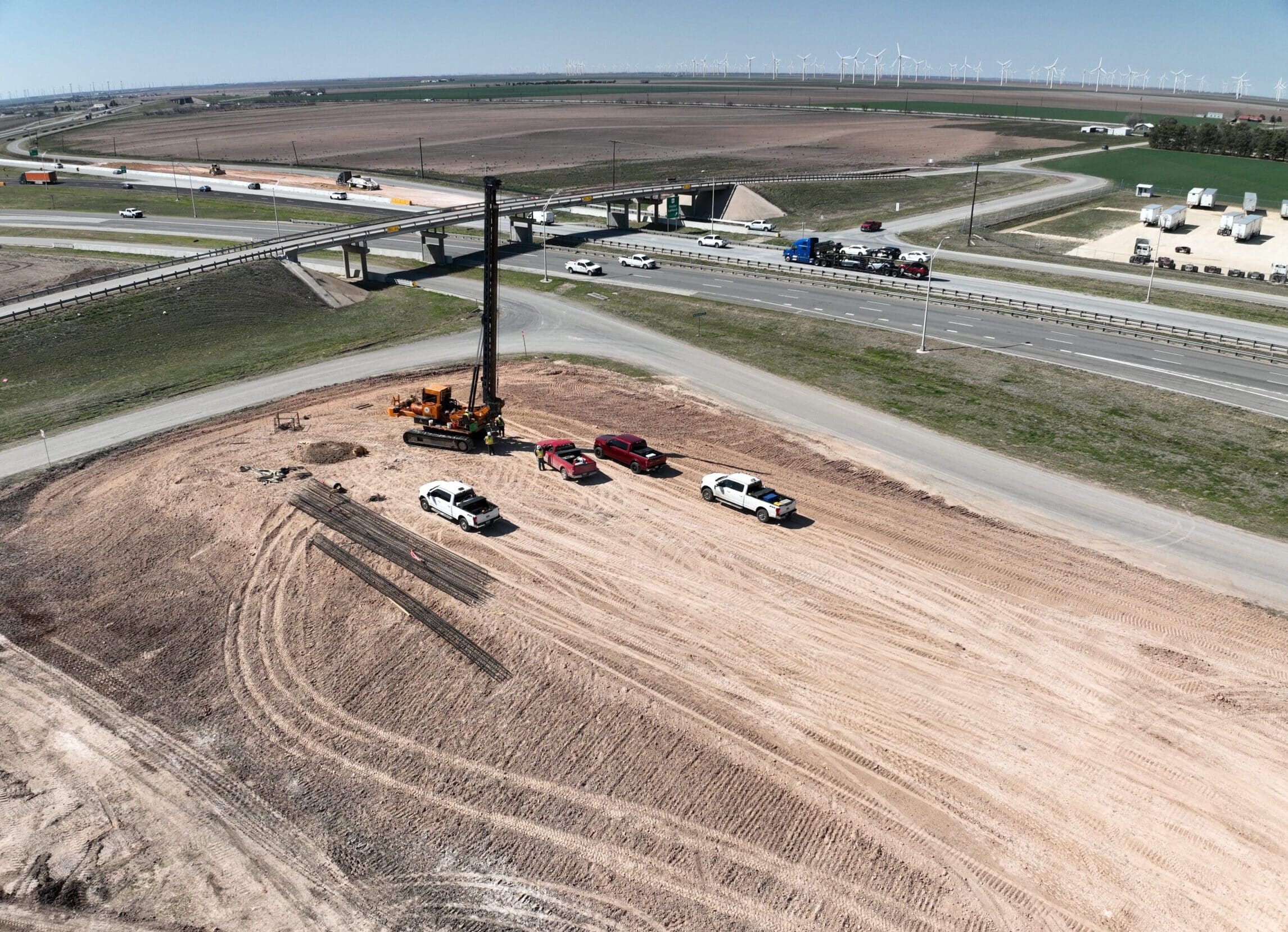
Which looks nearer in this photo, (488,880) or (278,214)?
(488,880)

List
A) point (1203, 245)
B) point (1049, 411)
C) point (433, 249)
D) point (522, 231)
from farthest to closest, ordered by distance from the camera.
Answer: point (522, 231) → point (1203, 245) → point (433, 249) → point (1049, 411)

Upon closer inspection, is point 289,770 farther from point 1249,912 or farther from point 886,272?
point 886,272

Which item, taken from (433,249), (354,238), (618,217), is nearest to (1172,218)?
(618,217)

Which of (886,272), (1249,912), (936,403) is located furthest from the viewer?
(886,272)

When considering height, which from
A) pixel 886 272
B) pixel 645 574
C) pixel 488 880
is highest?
pixel 886 272

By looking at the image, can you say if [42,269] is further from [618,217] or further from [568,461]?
[568,461]

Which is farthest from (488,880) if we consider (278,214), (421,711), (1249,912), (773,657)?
(278,214)

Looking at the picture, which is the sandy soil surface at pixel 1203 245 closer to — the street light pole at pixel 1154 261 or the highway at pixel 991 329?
the street light pole at pixel 1154 261

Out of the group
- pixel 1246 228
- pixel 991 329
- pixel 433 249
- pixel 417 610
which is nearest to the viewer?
pixel 417 610
